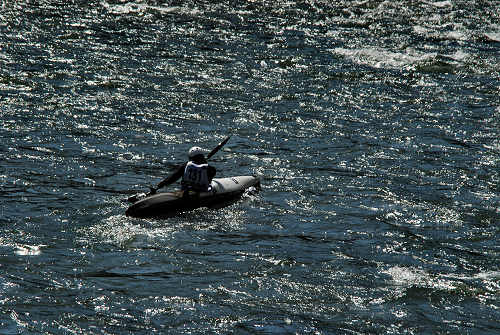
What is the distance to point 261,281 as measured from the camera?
486 inches

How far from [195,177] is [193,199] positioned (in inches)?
19.3

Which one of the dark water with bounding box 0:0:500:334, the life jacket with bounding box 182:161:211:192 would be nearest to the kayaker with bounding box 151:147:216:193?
the life jacket with bounding box 182:161:211:192

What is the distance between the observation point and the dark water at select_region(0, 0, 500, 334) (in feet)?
38.1

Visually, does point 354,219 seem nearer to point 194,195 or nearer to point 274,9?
point 194,195

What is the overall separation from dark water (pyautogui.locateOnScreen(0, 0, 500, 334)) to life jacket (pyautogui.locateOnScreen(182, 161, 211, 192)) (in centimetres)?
61

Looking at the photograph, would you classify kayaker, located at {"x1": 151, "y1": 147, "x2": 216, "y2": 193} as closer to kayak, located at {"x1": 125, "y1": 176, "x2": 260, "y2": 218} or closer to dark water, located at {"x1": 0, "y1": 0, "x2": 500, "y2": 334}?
kayak, located at {"x1": 125, "y1": 176, "x2": 260, "y2": 218}

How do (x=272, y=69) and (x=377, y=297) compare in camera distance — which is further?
(x=272, y=69)

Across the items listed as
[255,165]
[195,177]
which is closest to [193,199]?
[195,177]

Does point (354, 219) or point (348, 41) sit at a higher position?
point (348, 41)

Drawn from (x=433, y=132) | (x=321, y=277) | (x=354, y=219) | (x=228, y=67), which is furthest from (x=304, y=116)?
(x=321, y=277)

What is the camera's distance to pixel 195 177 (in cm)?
1530

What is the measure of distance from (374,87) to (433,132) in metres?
4.77

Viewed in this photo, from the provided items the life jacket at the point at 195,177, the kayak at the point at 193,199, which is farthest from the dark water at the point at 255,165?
the life jacket at the point at 195,177

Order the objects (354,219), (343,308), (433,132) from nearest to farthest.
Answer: (343,308), (354,219), (433,132)
